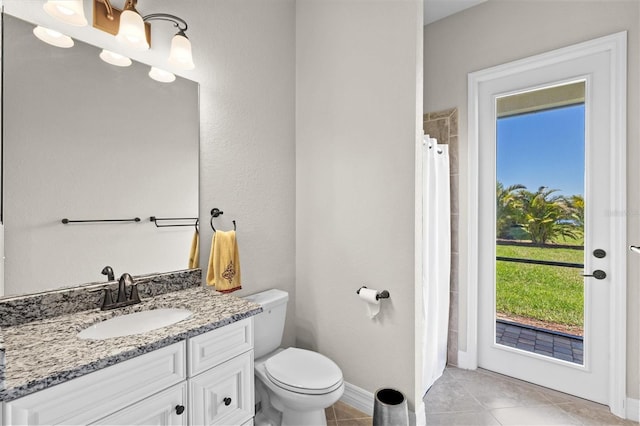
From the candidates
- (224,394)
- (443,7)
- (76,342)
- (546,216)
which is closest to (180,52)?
(76,342)

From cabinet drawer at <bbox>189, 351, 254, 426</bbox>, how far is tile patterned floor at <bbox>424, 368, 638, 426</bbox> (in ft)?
4.02

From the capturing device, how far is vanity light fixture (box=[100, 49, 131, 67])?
1.41m

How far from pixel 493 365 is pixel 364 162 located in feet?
6.25

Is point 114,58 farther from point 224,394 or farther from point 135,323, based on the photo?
point 224,394

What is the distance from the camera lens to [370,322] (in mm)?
1960

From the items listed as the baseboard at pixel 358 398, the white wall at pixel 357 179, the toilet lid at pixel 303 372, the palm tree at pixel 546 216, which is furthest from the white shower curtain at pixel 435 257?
the toilet lid at pixel 303 372

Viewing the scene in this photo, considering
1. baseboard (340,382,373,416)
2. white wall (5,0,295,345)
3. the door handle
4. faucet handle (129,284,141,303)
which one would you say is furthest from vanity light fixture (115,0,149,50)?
the door handle

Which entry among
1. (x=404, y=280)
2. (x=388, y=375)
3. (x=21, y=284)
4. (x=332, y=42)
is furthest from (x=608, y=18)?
(x=21, y=284)

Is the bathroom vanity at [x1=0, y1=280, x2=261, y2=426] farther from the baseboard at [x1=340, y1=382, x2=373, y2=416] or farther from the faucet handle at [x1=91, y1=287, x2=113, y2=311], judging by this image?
the baseboard at [x1=340, y1=382, x2=373, y2=416]

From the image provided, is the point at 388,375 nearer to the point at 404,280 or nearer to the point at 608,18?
the point at 404,280

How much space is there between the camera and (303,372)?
1668mm

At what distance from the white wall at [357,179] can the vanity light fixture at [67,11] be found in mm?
1329

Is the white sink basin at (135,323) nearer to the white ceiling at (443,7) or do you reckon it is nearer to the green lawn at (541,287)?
the green lawn at (541,287)

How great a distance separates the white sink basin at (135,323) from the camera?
1178 mm
